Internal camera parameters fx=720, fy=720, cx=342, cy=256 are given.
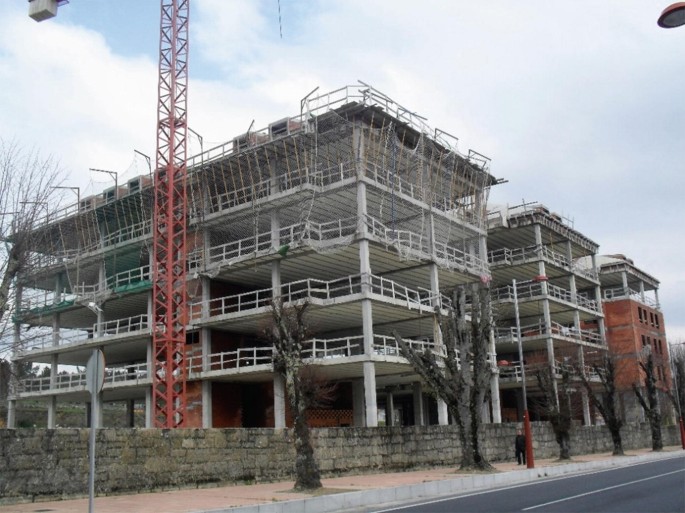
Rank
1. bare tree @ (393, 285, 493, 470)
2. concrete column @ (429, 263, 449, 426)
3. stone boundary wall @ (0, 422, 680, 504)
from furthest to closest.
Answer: concrete column @ (429, 263, 449, 426) → bare tree @ (393, 285, 493, 470) → stone boundary wall @ (0, 422, 680, 504)

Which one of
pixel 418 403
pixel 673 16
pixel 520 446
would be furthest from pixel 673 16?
pixel 418 403

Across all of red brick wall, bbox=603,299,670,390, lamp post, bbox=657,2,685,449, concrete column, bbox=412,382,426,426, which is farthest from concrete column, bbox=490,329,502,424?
lamp post, bbox=657,2,685,449

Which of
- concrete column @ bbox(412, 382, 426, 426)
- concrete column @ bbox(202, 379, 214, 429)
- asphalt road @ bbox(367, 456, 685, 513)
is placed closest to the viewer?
asphalt road @ bbox(367, 456, 685, 513)

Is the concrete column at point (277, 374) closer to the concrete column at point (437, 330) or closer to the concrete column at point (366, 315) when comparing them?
the concrete column at point (366, 315)

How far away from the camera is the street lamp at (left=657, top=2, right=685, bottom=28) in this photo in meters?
9.11

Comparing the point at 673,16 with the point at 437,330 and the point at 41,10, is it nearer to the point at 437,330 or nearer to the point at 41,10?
the point at 41,10

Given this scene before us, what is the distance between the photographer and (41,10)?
1156 centimetres

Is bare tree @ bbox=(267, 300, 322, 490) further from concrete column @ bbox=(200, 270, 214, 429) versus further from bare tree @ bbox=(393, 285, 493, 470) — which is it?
concrete column @ bbox=(200, 270, 214, 429)

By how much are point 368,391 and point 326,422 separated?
934 cm

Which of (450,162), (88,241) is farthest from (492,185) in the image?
(88,241)

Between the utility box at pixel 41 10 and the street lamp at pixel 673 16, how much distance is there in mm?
9144

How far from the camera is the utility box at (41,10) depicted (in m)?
11.6

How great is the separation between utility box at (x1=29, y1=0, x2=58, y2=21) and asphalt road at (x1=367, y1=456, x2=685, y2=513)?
10.8 metres

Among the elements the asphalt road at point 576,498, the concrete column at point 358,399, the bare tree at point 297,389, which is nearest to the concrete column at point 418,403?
the concrete column at point 358,399
